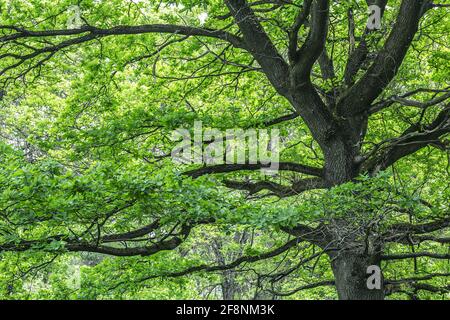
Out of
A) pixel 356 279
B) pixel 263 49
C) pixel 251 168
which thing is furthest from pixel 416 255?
pixel 263 49

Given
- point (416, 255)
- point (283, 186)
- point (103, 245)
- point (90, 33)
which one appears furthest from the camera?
point (283, 186)

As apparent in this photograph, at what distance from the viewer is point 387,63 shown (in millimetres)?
6859

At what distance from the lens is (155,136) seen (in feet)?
29.5

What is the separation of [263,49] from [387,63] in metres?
1.64

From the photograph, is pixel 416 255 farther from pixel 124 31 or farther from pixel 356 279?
pixel 124 31

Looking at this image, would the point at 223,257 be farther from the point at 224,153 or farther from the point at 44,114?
the point at 224,153

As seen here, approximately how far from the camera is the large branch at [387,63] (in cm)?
652

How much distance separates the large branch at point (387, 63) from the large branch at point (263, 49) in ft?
3.02

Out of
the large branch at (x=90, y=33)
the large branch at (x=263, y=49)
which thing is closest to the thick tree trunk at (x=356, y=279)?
the large branch at (x=263, y=49)

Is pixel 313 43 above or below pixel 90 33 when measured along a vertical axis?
below

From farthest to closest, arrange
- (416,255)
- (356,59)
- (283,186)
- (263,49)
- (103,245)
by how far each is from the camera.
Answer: (283,186) < (356,59) < (263,49) < (103,245) < (416,255)

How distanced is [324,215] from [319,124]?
6.30 ft

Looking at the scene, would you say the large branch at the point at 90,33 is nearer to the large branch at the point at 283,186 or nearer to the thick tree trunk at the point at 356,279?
the large branch at the point at 283,186

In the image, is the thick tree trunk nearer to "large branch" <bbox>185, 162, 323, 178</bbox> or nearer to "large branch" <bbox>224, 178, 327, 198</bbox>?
"large branch" <bbox>224, 178, 327, 198</bbox>
